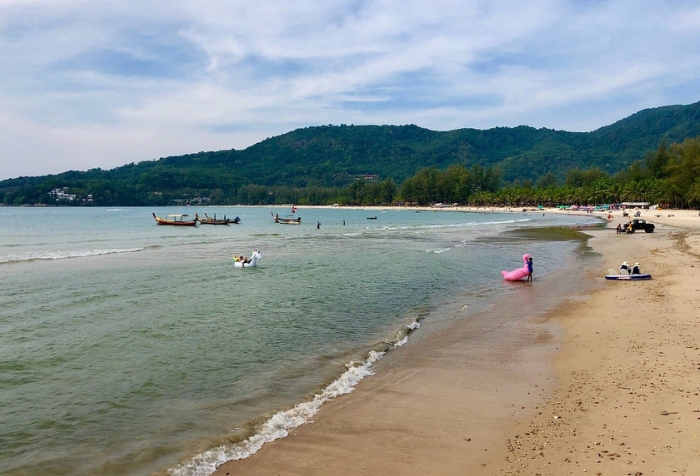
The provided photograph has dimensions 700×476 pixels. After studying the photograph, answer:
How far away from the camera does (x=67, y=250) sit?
40.3 m

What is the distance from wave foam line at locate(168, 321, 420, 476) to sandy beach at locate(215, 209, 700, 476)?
192 millimetres

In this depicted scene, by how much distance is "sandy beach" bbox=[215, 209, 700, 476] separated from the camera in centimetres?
629

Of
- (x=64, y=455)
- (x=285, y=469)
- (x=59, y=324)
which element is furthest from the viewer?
(x=59, y=324)

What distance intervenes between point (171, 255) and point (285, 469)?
33266 mm

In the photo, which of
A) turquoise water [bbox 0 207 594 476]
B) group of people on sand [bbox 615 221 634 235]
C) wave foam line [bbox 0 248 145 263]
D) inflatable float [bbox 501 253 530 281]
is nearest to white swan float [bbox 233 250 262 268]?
Answer: turquoise water [bbox 0 207 594 476]

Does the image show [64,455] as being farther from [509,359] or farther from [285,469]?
[509,359]

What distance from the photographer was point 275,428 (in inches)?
305

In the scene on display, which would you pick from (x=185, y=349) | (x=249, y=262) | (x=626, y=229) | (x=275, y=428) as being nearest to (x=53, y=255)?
(x=249, y=262)

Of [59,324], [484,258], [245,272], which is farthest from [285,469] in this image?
[484,258]

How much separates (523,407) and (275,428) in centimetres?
409

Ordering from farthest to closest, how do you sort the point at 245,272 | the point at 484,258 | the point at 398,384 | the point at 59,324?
the point at 484,258 → the point at 245,272 → the point at 59,324 → the point at 398,384

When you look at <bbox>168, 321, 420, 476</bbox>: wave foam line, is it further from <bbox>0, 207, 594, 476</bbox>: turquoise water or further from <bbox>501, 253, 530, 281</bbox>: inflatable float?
<bbox>501, 253, 530, 281</bbox>: inflatable float

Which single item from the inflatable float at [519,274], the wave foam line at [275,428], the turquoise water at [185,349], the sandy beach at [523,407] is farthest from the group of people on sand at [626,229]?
the wave foam line at [275,428]

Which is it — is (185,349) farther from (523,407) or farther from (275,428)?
Result: (523,407)
